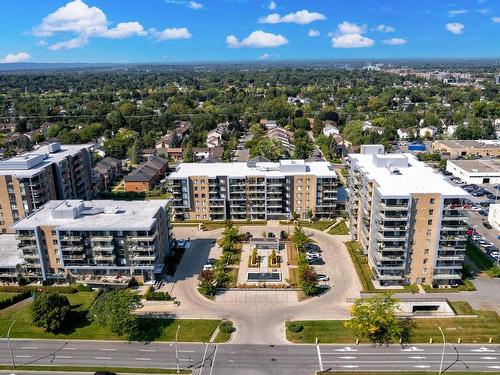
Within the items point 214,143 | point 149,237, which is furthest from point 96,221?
point 214,143

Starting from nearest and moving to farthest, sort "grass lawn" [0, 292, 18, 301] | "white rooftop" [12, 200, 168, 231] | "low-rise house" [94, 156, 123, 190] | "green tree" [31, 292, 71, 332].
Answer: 1. "green tree" [31, 292, 71, 332]
2. "grass lawn" [0, 292, 18, 301]
3. "white rooftop" [12, 200, 168, 231]
4. "low-rise house" [94, 156, 123, 190]

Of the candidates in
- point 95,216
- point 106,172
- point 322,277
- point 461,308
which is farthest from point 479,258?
point 106,172

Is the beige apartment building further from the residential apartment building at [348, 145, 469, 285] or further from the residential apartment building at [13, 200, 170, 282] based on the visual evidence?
the residential apartment building at [13, 200, 170, 282]

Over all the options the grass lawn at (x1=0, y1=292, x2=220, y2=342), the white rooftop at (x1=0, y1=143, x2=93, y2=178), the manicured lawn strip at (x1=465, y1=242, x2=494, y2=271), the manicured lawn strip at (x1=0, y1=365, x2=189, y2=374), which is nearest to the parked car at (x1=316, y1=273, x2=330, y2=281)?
the grass lawn at (x1=0, y1=292, x2=220, y2=342)

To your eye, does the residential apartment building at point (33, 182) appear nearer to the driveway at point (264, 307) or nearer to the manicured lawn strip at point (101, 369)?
the driveway at point (264, 307)

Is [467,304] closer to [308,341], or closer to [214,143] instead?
[308,341]

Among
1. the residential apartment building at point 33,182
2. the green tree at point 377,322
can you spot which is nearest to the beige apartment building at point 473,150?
the green tree at point 377,322

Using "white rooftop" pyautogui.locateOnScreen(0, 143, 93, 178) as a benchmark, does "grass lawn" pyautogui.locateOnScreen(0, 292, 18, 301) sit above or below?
below
